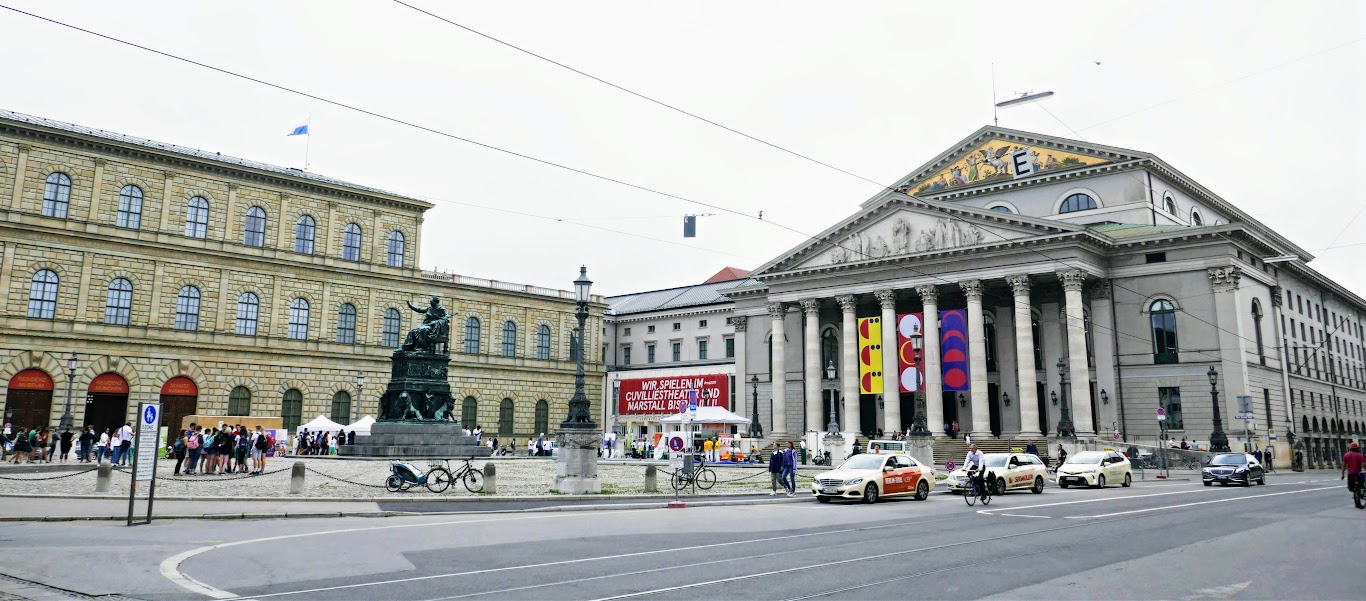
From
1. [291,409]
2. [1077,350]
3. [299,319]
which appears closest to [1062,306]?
[1077,350]

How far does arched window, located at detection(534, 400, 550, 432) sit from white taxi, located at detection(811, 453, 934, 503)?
53.0 m

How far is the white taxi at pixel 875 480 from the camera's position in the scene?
2358 centimetres

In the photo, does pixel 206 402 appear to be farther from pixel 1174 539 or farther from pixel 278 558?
pixel 1174 539

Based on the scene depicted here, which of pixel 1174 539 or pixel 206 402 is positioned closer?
pixel 1174 539

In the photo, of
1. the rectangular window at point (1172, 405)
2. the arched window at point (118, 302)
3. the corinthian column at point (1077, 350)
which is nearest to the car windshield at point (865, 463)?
the corinthian column at point (1077, 350)

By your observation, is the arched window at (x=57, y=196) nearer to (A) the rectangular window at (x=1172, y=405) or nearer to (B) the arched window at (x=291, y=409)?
(B) the arched window at (x=291, y=409)

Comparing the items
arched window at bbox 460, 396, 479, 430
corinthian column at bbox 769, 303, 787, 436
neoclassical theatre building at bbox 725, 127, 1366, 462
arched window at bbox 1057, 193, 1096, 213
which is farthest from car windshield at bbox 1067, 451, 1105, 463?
arched window at bbox 460, 396, 479, 430

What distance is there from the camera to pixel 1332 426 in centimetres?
5925

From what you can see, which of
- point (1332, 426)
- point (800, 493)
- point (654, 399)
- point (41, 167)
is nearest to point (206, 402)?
point (41, 167)

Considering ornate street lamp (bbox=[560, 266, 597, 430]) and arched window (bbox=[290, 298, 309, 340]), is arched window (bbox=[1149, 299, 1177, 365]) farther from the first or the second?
arched window (bbox=[290, 298, 309, 340])

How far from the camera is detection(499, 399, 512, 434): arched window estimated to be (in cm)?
7294

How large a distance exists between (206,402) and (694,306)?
130 ft

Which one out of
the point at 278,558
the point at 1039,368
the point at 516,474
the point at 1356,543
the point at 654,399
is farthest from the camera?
the point at 654,399

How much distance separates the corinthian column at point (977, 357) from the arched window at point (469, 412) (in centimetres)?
3931
